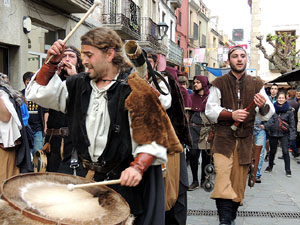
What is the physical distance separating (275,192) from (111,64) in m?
4.86

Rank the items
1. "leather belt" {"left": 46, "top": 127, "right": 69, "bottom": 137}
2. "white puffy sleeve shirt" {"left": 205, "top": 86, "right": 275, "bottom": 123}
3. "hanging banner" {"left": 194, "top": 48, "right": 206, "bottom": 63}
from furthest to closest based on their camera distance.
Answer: "hanging banner" {"left": 194, "top": 48, "right": 206, "bottom": 63}, "white puffy sleeve shirt" {"left": 205, "top": 86, "right": 275, "bottom": 123}, "leather belt" {"left": 46, "top": 127, "right": 69, "bottom": 137}

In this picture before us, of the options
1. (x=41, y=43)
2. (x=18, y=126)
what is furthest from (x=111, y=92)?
(x=41, y=43)

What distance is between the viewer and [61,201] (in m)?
2.02

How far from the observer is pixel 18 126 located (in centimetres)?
412

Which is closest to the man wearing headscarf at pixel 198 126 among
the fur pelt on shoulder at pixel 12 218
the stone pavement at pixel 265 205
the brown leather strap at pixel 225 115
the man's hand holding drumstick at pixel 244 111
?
the stone pavement at pixel 265 205

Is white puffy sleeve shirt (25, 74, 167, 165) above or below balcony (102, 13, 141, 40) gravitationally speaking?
below

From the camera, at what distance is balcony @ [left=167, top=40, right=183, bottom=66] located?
28562 mm

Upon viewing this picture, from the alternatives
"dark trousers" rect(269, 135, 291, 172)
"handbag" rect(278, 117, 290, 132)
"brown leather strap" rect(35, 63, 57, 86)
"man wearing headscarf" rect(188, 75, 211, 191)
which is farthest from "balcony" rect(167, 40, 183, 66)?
"brown leather strap" rect(35, 63, 57, 86)

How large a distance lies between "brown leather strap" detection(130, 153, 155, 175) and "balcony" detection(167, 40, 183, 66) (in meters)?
26.2

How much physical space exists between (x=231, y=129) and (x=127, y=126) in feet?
6.62

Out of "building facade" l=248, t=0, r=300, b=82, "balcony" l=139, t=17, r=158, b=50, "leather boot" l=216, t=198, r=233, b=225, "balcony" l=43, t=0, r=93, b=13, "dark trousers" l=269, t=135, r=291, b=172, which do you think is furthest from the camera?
"building facade" l=248, t=0, r=300, b=82

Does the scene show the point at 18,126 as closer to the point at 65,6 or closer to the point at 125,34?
the point at 65,6

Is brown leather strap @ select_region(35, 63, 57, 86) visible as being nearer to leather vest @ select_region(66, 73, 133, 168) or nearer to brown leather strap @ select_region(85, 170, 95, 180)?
leather vest @ select_region(66, 73, 133, 168)

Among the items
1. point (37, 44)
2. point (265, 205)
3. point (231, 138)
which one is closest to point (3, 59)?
Result: point (37, 44)
